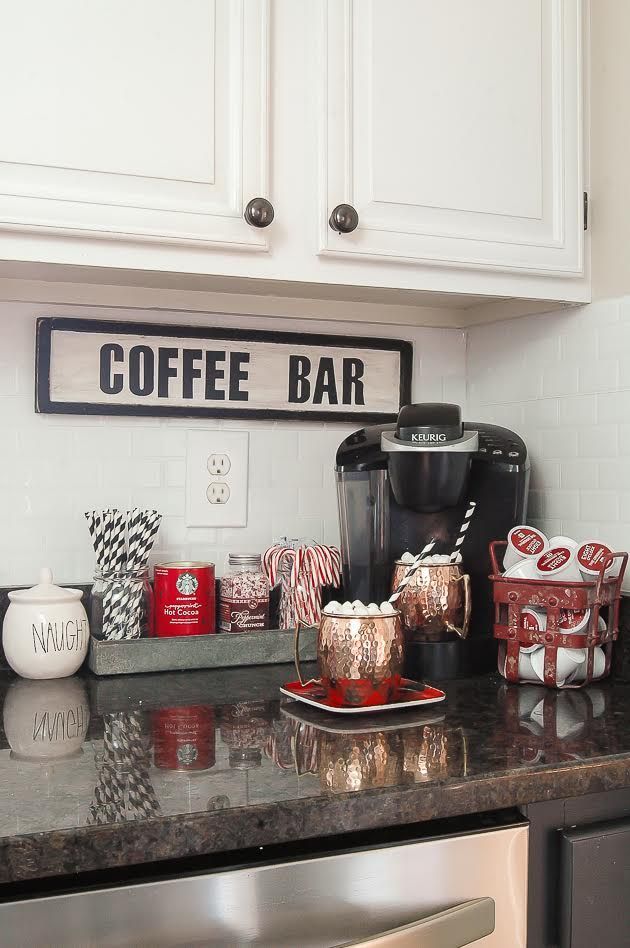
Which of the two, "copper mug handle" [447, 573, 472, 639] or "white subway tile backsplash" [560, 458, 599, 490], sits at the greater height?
"white subway tile backsplash" [560, 458, 599, 490]

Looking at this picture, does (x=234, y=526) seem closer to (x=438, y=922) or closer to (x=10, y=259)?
(x=10, y=259)

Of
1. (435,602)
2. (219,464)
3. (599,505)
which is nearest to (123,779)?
(435,602)

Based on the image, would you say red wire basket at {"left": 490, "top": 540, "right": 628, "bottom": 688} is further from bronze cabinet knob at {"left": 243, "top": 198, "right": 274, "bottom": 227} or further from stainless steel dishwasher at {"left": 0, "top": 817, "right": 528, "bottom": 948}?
bronze cabinet knob at {"left": 243, "top": 198, "right": 274, "bottom": 227}

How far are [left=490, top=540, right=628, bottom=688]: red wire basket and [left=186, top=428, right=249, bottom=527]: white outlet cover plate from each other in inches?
20.0

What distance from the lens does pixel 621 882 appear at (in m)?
1.10

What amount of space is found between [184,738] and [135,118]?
84 centimetres

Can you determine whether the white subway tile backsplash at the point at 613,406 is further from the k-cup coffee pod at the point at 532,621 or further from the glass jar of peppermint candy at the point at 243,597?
the glass jar of peppermint candy at the point at 243,597

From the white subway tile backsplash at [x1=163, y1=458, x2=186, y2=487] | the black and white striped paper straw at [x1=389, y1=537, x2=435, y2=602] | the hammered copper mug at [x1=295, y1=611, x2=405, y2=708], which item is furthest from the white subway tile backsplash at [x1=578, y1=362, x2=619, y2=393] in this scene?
the white subway tile backsplash at [x1=163, y1=458, x2=186, y2=487]

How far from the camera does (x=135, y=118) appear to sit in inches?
51.6

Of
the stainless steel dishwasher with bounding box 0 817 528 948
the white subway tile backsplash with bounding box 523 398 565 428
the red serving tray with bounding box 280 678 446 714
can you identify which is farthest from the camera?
the white subway tile backsplash with bounding box 523 398 565 428

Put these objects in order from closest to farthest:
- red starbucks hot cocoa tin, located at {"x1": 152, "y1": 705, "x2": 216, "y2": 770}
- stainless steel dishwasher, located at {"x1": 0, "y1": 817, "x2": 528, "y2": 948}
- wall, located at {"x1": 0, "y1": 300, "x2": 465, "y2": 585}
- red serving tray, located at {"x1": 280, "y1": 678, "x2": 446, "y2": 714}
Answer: stainless steel dishwasher, located at {"x1": 0, "y1": 817, "x2": 528, "y2": 948} → red starbucks hot cocoa tin, located at {"x1": 152, "y1": 705, "x2": 216, "y2": 770} → red serving tray, located at {"x1": 280, "y1": 678, "x2": 446, "y2": 714} → wall, located at {"x1": 0, "y1": 300, "x2": 465, "y2": 585}

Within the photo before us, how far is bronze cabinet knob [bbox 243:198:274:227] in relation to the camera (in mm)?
1352

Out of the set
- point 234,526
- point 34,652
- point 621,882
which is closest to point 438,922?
point 621,882

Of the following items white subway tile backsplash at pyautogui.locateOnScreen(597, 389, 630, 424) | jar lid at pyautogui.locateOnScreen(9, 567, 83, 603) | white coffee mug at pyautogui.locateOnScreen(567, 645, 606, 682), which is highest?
white subway tile backsplash at pyautogui.locateOnScreen(597, 389, 630, 424)
